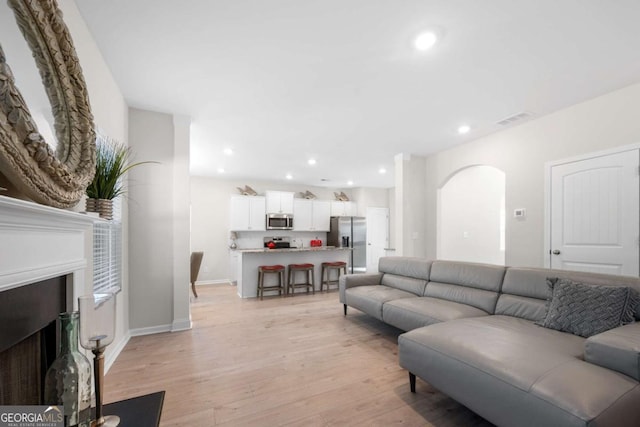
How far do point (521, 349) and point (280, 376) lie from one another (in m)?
1.79

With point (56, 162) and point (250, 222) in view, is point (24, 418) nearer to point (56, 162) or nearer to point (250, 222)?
point (56, 162)

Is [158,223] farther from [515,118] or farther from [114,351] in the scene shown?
[515,118]

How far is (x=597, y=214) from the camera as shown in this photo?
304 cm

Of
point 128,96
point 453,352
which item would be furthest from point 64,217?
point 128,96

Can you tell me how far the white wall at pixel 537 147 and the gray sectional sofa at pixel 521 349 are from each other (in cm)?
121

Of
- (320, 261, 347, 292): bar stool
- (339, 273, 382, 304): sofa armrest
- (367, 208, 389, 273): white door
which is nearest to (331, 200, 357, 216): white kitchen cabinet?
(367, 208, 389, 273): white door

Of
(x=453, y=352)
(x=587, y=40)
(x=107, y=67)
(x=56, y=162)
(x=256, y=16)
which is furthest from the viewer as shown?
(x=107, y=67)

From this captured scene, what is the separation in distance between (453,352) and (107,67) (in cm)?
358

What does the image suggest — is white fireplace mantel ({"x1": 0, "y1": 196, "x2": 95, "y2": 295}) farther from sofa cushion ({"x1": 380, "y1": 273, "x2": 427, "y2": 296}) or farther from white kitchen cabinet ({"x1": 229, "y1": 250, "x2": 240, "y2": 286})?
white kitchen cabinet ({"x1": 229, "y1": 250, "x2": 240, "y2": 286})

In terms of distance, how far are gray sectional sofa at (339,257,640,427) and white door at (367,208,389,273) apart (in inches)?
193

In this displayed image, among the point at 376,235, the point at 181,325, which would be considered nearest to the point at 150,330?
the point at 181,325

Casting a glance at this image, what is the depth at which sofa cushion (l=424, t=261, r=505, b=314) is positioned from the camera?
2.78 metres

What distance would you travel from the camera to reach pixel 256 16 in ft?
6.10

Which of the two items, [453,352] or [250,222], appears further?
[250,222]
